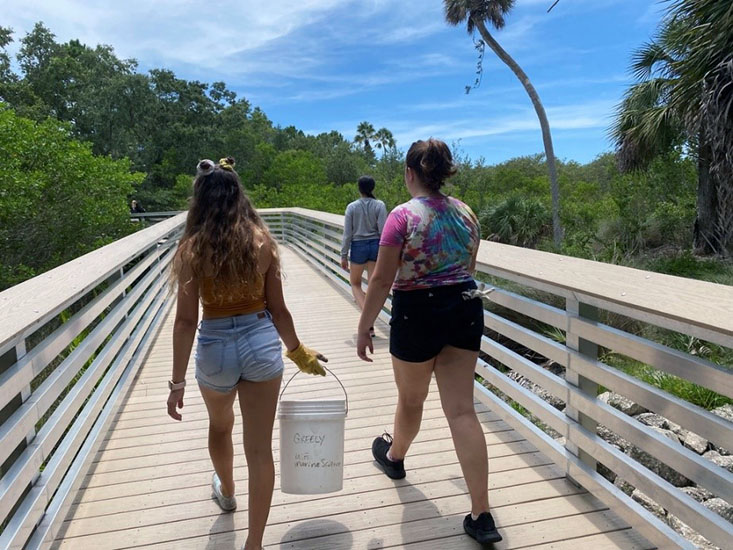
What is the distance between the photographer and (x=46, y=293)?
9.34ft

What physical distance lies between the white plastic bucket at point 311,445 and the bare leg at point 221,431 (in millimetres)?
238

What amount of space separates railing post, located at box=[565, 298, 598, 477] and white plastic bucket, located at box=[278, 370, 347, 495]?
1.15 metres

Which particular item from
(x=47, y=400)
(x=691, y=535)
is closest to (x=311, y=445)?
(x=47, y=400)

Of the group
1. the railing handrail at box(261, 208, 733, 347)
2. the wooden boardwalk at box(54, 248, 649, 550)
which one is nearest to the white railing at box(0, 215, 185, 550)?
the wooden boardwalk at box(54, 248, 649, 550)

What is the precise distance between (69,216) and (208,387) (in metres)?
13.5

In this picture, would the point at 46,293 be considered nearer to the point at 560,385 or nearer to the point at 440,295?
the point at 440,295

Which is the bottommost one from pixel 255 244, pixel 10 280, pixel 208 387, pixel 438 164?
pixel 10 280

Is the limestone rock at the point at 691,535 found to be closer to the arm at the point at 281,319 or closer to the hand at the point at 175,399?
the arm at the point at 281,319

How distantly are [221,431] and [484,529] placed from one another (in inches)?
47.3

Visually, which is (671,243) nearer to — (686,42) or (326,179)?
(686,42)

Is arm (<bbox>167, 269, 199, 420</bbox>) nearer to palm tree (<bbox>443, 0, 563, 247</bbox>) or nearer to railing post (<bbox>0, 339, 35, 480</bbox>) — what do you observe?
railing post (<bbox>0, 339, 35, 480</bbox>)

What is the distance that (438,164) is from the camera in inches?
98.8

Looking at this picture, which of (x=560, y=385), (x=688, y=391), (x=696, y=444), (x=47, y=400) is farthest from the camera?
(x=688, y=391)

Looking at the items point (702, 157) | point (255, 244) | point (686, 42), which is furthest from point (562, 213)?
point (255, 244)
